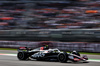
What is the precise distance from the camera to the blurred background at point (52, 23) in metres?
12.1

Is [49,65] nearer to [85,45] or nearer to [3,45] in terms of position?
[85,45]

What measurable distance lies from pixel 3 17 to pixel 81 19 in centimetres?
639

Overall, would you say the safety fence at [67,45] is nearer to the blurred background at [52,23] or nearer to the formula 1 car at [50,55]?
the blurred background at [52,23]

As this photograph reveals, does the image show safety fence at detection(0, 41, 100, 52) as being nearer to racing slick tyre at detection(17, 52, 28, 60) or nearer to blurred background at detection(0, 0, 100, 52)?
blurred background at detection(0, 0, 100, 52)

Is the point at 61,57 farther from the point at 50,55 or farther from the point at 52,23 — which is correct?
the point at 52,23

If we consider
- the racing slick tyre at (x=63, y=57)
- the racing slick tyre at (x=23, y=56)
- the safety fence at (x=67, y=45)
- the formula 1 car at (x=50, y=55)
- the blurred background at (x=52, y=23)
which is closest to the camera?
the racing slick tyre at (x=63, y=57)

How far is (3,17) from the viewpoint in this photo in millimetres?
16047

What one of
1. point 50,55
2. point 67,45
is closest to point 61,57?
point 50,55

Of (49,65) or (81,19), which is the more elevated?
(81,19)

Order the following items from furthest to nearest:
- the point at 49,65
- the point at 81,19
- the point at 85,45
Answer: the point at 81,19
the point at 85,45
the point at 49,65

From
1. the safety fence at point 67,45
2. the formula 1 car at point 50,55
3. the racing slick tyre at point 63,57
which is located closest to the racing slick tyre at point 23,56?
the formula 1 car at point 50,55

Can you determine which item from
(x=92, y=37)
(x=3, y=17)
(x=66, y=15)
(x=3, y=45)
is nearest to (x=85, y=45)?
(x=92, y=37)

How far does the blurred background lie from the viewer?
1209 centimetres

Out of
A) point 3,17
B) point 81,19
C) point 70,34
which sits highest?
point 3,17
